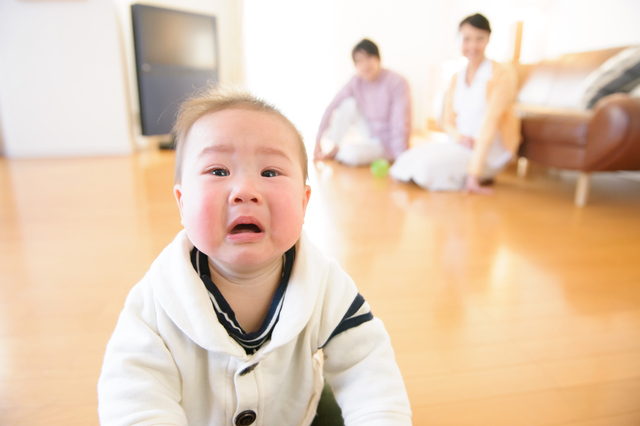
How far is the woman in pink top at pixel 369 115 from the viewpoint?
9.68 feet

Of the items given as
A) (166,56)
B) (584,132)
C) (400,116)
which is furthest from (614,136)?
(166,56)

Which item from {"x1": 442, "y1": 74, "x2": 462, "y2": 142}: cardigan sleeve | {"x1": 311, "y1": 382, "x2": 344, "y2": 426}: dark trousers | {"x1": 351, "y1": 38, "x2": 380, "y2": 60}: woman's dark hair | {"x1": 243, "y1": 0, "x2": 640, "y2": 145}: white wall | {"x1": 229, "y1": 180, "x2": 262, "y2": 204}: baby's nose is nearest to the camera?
{"x1": 229, "y1": 180, "x2": 262, "y2": 204}: baby's nose

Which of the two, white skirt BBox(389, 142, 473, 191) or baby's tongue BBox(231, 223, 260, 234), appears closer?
baby's tongue BBox(231, 223, 260, 234)

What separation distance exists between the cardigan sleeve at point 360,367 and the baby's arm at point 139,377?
186 mm

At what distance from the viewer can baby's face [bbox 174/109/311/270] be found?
1.49 feet

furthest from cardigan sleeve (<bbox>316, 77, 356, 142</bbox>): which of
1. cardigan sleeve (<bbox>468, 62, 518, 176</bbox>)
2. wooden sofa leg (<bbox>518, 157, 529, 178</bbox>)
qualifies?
wooden sofa leg (<bbox>518, 157, 529, 178</bbox>)

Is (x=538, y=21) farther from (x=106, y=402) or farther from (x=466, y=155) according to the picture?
(x=106, y=402)

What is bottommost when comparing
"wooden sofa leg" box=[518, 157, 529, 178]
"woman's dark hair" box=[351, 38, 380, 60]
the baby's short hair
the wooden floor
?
the wooden floor

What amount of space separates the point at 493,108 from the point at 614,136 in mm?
556

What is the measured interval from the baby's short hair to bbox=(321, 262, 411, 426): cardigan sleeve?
6.9 inches

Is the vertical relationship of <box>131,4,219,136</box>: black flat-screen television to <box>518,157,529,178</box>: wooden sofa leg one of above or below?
above

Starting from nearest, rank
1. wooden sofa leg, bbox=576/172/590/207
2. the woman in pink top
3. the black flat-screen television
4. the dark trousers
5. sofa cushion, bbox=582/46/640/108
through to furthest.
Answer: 1. the dark trousers
2. wooden sofa leg, bbox=576/172/590/207
3. sofa cushion, bbox=582/46/640/108
4. the woman in pink top
5. the black flat-screen television

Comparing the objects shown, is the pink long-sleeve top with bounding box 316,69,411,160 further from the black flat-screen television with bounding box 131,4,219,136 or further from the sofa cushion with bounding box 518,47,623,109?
the black flat-screen television with bounding box 131,4,219,136

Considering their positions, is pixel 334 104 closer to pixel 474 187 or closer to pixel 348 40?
pixel 474 187
